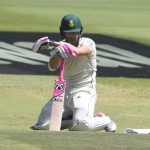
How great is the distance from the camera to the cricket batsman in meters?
10.2

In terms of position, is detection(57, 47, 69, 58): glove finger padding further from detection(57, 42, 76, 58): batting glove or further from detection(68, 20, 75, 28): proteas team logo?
detection(68, 20, 75, 28): proteas team logo

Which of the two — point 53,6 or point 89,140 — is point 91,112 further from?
point 53,6

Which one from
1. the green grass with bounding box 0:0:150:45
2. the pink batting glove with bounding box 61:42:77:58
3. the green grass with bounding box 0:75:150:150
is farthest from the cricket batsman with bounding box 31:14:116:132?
the green grass with bounding box 0:0:150:45

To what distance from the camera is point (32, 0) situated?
30234 mm

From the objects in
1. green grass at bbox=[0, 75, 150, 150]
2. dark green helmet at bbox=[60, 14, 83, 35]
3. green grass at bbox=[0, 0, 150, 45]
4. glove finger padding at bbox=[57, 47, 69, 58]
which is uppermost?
green grass at bbox=[0, 0, 150, 45]

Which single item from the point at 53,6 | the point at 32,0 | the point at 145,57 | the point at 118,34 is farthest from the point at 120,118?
the point at 32,0

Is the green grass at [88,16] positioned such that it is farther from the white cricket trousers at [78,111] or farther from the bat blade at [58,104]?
the bat blade at [58,104]

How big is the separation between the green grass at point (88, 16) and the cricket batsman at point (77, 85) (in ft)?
30.8

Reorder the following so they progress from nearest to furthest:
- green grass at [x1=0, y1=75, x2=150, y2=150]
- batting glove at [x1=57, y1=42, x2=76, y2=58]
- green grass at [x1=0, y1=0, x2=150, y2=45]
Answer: green grass at [x1=0, y1=75, x2=150, y2=150] → batting glove at [x1=57, y1=42, x2=76, y2=58] → green grass at [x1=0, y1=0, x2=150, y2=45]

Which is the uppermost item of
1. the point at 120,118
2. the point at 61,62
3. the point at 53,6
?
the point at 53,6

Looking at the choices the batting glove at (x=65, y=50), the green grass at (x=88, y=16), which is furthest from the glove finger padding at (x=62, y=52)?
the green grass at (x=88, y=16)

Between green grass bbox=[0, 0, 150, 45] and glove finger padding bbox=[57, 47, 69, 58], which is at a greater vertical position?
green grass bbox=[0, 0, 150, 45]

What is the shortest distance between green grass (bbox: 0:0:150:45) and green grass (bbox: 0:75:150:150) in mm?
5080

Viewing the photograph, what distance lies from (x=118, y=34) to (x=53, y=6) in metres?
7.20
